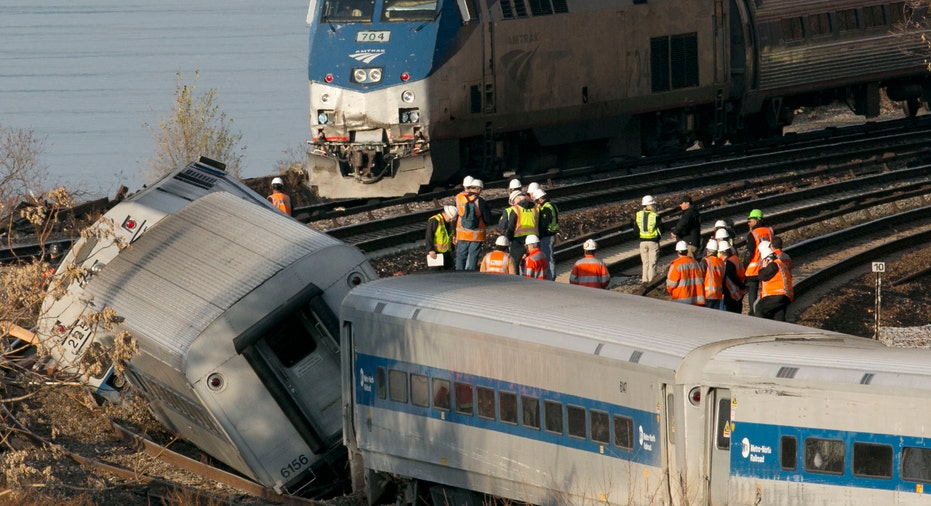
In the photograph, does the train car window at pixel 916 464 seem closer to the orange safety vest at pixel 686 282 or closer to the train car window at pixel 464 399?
the train car window at pixel 464 399

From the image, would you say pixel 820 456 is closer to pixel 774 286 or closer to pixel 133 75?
pixel 774 286

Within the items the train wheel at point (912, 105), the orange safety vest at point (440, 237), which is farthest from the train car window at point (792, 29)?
the orange safety vest at point (440, 237)

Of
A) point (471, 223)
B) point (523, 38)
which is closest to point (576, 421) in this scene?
point (471, 223)

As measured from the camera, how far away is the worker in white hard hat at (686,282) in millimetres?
16719

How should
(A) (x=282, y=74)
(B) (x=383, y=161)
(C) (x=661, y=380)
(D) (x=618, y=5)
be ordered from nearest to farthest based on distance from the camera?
(C) (x=661, y=380)
(B) (x=383, y=161)
(D) (x=618, y=5)
(A) (x=282, y=74)

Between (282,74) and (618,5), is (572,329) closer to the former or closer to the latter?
(618,5)

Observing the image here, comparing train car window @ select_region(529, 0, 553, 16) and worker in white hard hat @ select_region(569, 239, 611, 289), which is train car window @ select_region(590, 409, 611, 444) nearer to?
worker in white hard hat @ select_region(569, 239, 611, 289)

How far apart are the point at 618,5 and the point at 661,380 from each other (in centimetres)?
1917

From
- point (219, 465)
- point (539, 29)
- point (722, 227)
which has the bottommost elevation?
point (219, 465)

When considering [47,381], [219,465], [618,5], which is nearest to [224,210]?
[219,465]

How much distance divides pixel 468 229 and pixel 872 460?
10511 millimetres

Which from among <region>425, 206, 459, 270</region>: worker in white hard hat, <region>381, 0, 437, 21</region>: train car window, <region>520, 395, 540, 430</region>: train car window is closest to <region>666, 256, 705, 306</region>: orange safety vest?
<region>425, 206, 459, 270</region>: worker in white hard hat

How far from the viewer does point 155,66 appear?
301 ft

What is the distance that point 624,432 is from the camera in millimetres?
11086
